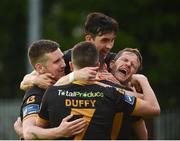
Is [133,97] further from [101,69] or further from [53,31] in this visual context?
[53,31]

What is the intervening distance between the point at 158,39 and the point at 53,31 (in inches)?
118

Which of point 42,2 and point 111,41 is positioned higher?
point 111,41

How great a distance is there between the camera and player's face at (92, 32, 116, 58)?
28.4 ft

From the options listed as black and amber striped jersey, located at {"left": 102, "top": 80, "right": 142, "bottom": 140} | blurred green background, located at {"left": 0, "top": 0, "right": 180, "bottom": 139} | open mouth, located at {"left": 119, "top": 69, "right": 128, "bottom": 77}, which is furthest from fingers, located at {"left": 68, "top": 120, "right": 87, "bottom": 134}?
blurred green background, located at {"left": 0, "top": 0, "right": 180, "bottom": 139}

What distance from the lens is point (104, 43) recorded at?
28.4 ft

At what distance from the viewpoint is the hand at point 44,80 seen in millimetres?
8192

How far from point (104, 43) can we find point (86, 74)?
122 centimetres

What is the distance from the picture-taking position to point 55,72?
8266 millimetres

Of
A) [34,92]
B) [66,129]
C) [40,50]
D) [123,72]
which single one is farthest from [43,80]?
[66,129]

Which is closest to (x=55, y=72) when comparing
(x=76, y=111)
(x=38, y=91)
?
(x=38, y=91)

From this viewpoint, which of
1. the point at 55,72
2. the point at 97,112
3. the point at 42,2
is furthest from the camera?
the point at 42,2

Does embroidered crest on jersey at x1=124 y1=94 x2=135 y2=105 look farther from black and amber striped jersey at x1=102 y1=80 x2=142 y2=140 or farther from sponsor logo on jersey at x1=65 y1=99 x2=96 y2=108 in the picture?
sponsor logo on jersey at x1=65 y1=99 x2=96 y2=108

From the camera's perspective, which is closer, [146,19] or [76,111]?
[76,111]

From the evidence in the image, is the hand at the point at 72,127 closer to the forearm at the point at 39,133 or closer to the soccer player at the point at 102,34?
the forearm at the point at 39,133
